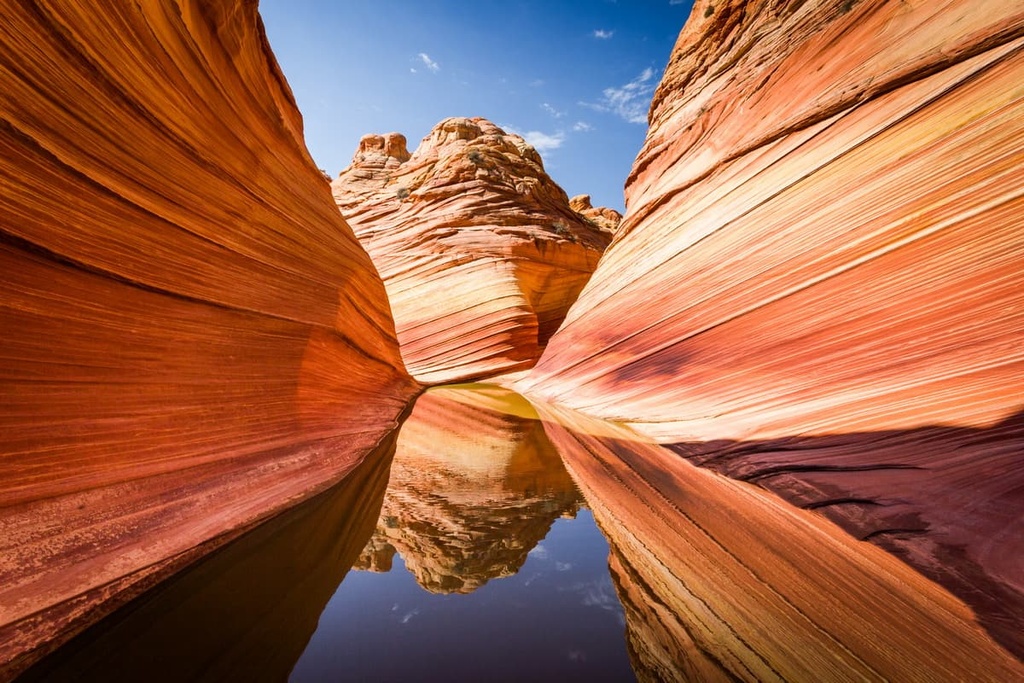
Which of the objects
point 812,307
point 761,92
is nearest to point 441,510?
point 812,307

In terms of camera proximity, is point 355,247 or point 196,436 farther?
point 355,247

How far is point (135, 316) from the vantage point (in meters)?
1.97

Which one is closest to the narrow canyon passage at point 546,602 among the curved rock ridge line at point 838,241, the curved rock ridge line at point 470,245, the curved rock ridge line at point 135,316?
the curved rock ridge line at point 135,316

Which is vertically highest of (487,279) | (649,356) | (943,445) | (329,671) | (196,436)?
(487,279)

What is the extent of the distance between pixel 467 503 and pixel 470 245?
9.06m

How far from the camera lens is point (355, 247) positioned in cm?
517

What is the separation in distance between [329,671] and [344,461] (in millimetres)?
1930

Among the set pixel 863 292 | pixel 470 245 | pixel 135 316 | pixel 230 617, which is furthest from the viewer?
pixel 470 245

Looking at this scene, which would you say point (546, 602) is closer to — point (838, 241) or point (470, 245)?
point (838, 241)

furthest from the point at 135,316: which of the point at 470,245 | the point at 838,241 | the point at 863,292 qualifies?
the point at 470,245

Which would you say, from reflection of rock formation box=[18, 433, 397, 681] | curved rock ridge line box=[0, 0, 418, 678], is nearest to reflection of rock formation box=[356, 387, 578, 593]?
reflection of rock formation box=[18, 433, 397, 681]

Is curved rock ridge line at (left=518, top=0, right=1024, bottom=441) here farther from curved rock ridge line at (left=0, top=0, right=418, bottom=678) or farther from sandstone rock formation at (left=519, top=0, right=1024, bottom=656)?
curved rock ridge line at (left=0, top=0, right=418, bottom=678)

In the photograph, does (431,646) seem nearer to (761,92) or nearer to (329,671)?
(329,671)

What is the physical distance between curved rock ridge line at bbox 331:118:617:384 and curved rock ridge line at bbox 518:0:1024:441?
445cm
